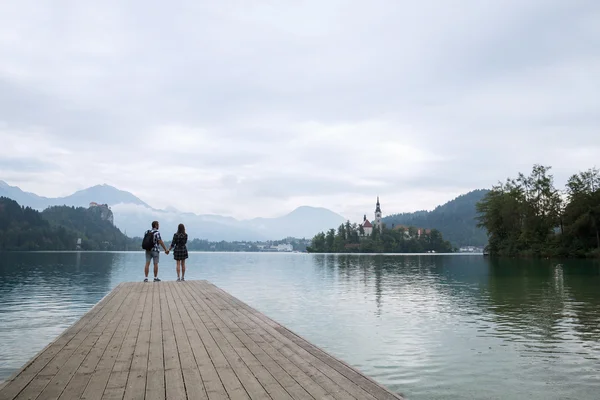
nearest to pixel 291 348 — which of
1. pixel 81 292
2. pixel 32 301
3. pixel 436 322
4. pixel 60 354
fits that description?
pixel 60 354

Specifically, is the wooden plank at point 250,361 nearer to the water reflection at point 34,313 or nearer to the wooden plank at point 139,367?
the wooden plank at point 139,367

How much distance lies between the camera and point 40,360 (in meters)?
6.72

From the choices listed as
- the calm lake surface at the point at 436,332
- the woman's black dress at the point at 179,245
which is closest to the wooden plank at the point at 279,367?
the calm lake surface at the point at 436,332

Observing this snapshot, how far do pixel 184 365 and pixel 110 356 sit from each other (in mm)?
1332

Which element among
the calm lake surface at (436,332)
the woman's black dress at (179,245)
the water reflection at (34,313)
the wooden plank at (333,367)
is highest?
the woman's black dress at (179,245)

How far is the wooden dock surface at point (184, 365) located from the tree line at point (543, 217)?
76.7 meters

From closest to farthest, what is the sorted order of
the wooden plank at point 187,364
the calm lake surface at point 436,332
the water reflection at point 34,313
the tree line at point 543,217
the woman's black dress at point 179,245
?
1. the wooden plank at point 187,364
2. the calm lake surface at point 436,332
3. the water reflection at point 34,313
4. the woman's black dress at point 179,245
5. the tree line at point 543,217

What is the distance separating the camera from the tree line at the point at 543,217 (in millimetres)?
75000

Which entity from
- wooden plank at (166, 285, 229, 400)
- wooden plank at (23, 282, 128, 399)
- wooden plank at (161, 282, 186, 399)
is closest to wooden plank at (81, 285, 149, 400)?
wooden plank at (23, 282, 128, 399)

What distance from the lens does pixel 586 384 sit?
8.47 meters

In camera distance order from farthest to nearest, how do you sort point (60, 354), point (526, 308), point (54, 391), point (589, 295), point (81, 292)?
point (81, 292)
point (589, 295)
point (526, 308)
point (60, 354)
point (54, 391)

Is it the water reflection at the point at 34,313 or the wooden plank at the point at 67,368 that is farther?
the water reflection at the point at 34,313

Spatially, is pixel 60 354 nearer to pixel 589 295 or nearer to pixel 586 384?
pixel 586 384

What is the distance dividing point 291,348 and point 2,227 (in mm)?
191937
